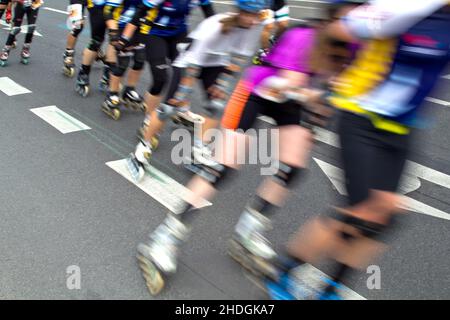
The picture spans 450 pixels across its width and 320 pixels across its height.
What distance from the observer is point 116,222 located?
387 centimetres

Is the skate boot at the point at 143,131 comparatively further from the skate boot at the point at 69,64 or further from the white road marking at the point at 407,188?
the skate boot at the point at 69,64

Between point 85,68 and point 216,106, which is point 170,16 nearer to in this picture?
Result: point 216,106

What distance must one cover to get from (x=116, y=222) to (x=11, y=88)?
4.28 m

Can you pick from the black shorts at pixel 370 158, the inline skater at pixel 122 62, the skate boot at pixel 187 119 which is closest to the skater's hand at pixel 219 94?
the black shorts at pixel 370 158

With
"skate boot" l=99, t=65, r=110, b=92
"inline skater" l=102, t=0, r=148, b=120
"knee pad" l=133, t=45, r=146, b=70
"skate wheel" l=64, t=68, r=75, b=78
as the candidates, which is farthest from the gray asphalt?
"skate wheel" l=64, t=68, r=75, b=78

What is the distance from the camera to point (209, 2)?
15.4 feet

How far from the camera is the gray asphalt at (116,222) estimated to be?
315 cm

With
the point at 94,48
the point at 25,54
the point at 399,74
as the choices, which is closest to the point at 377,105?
the point at 399,74

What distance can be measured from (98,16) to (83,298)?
4714 mm

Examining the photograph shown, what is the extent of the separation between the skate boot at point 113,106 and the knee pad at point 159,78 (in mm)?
1206

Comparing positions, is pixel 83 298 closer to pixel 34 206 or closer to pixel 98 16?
pixel 34 206

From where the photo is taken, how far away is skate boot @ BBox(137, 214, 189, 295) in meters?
3.03

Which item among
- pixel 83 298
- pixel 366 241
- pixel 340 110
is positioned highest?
pixel 340 110

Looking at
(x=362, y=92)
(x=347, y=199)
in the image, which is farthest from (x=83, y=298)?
(x=362, y=92)
